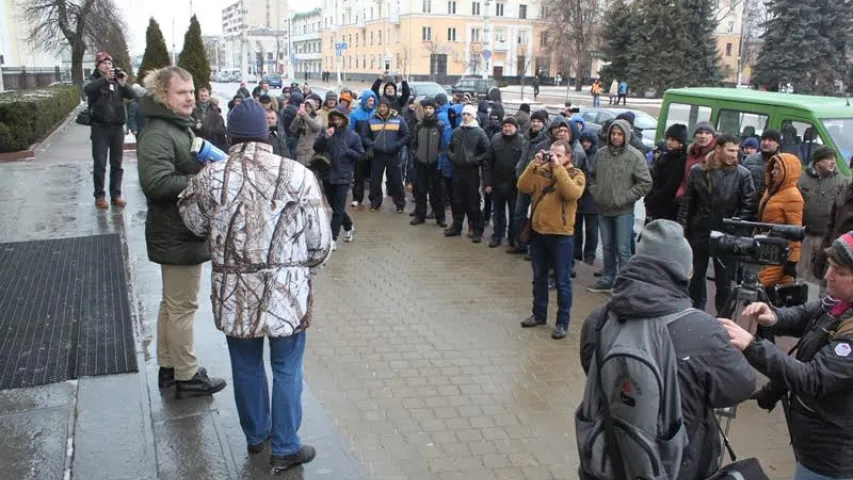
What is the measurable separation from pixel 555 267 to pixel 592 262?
2811 millimetres

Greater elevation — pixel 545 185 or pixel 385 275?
pixel 545 185

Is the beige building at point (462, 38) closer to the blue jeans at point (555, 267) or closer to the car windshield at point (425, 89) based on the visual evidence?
the car windshield at point (425, 89)

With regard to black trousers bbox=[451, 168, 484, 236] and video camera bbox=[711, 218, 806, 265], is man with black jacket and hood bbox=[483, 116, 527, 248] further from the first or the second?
video camera bbox=[711, 218, 806, 265]

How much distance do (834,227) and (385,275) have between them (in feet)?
15.1

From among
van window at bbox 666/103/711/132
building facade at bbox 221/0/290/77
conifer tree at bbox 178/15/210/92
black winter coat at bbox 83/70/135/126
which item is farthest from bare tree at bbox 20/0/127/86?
building facade at bbox 221/0/290/77

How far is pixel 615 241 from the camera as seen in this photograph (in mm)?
7672

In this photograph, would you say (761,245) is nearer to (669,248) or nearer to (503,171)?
(669,248)

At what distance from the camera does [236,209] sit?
3.49m

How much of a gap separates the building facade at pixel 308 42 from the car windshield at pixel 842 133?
346 feet

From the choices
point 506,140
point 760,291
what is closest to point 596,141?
point 506,140

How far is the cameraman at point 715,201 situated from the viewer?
258 inches

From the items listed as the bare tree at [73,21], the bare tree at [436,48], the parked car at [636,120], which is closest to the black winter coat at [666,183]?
the parked car at [636,120]

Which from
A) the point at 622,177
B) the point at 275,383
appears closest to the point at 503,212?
the point at 622,177

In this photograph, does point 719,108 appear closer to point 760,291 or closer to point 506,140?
point 506,140
